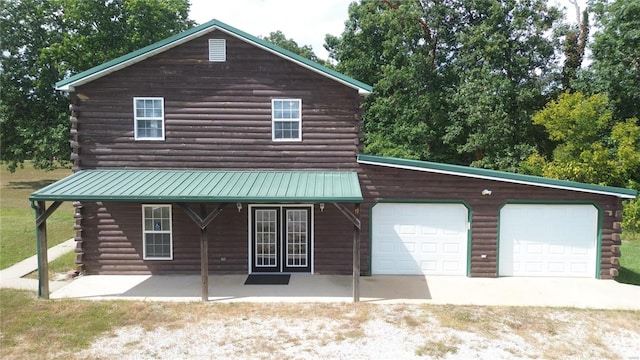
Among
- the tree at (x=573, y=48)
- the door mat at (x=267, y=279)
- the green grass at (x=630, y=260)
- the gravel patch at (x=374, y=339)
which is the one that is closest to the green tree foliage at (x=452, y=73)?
the tree at (x=573, y=48)

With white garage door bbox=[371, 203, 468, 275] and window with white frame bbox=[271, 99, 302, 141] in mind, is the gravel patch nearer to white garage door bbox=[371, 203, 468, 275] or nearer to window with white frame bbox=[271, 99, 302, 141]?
white garage door bbox=[371, 203, 468, 275]

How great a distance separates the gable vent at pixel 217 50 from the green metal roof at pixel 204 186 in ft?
10.7

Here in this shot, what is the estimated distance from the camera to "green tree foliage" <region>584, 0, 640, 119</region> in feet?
67.6

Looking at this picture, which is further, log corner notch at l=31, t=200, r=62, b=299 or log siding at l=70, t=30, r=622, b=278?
log siding at l=70, t=30, r=622, b=278

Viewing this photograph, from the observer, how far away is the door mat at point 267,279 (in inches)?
444

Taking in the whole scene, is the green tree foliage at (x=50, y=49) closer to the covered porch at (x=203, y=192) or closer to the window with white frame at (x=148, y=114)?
the window with white frame at (x=148, y=114)

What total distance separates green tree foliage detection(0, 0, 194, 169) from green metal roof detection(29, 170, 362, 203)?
19919 mm

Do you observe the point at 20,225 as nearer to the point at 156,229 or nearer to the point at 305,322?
the point at 156,229

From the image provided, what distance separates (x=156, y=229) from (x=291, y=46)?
34189 millimetres

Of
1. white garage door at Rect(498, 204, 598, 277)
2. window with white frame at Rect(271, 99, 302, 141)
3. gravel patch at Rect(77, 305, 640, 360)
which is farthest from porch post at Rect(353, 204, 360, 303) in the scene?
white garage door at Rect(498, 204, 598, 277)

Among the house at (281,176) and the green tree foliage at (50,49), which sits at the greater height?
the green tree foliage at (50,49)

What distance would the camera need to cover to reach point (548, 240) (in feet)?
39.7

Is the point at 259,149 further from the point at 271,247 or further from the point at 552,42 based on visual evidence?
the point at 552,42

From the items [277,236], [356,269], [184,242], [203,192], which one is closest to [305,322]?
[356,269]
